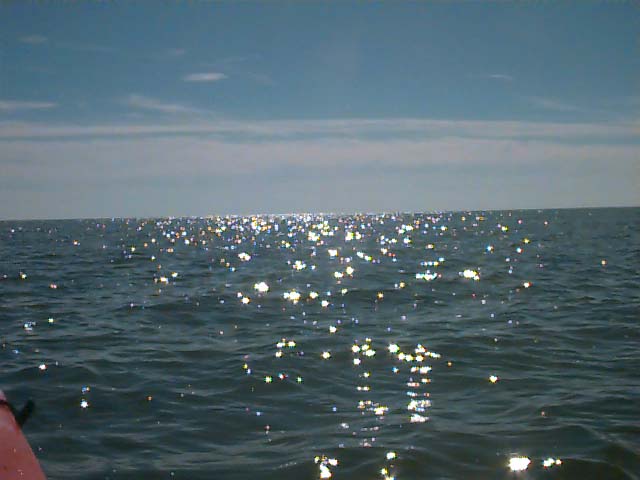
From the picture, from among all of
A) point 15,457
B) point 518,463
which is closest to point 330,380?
point 518,463

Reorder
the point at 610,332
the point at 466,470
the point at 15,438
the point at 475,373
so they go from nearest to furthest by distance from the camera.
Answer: the point at 15,438 → the point at 466,470 → the point at 475,373 → the point at 610,332

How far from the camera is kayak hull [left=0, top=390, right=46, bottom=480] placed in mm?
3991

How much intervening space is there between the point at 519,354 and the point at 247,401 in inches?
185

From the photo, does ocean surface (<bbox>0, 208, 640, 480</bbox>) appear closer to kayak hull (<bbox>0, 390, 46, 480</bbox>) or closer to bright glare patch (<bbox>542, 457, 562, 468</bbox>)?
bright glare patch (<bbox>542, 457, 562, 468</bbox>)

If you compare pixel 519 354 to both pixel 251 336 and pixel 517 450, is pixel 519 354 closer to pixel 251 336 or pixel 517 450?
pixel 517 450

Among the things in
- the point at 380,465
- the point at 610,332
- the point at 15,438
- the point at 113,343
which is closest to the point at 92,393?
the point at 113,343

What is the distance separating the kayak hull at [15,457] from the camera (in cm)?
399

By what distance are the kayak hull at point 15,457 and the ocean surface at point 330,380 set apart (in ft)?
4.04

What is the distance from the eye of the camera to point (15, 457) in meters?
4.18

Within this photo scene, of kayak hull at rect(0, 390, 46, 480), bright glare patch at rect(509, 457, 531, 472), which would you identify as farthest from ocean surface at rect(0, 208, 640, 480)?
kayak hull at rect(0, 390, 46, 480)

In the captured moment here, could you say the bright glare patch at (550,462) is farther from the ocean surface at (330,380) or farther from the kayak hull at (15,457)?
the kayak hull at (15,457)

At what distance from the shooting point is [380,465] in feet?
19.1

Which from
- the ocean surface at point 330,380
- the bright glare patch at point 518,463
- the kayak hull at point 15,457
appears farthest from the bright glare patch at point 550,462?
the kayak hull at point 15,457

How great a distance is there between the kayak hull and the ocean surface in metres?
1.23
